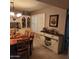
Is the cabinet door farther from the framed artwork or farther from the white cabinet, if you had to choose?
the white cabinet

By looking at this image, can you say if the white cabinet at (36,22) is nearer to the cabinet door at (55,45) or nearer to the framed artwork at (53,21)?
the framed artwork at (53,21)

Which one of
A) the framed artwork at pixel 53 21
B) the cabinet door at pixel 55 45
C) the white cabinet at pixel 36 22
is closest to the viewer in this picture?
the cabinet door at pixel 55 45

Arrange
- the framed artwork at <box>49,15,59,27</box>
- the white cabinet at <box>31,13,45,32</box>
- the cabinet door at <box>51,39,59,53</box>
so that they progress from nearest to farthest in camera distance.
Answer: the cabinet door at <box>51,39,59,53</box>, the framed artwork at <box>49,15,59,27</box>, the white cabinet at <box>31,13,45,32</box>

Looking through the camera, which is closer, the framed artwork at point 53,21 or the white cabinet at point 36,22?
the framed artwork at point 53,21

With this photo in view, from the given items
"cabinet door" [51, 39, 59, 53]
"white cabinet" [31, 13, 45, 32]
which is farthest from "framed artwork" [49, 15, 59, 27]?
"white cabinet" [31, 13, 45, 32]

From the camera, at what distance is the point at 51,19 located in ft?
19.3

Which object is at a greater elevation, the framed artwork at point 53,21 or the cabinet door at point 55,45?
the framed artwork at point 53,21

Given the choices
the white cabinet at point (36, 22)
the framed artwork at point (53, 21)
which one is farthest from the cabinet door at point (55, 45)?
the white cabinet at point (36, 22)

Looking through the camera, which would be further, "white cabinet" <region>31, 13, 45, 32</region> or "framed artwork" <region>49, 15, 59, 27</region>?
"white cabinet" <region>31, 13, 45, 32</region>

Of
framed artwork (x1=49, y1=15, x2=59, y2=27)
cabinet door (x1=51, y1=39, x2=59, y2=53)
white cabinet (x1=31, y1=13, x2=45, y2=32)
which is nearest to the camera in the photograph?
cabinet door (x1=51, y1=39, x2=59, y2=53)

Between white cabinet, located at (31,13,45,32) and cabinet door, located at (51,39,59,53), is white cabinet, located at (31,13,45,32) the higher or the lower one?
the higher one
